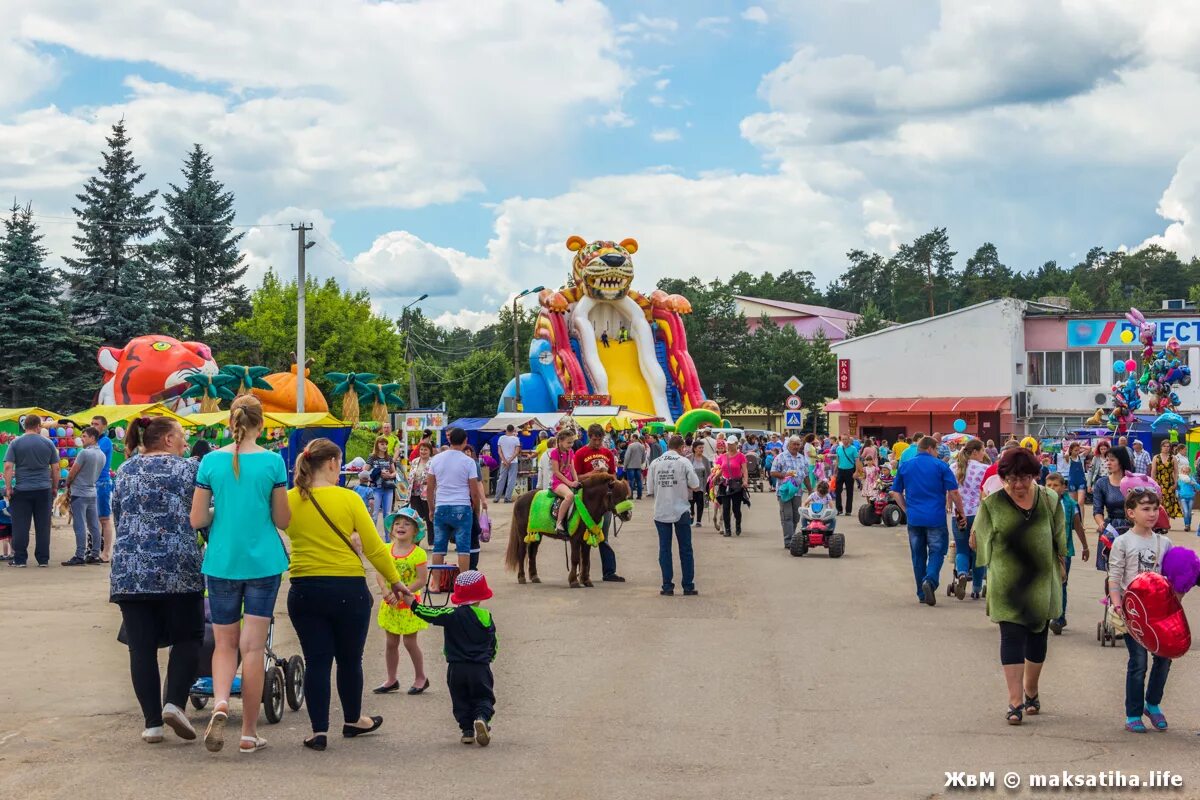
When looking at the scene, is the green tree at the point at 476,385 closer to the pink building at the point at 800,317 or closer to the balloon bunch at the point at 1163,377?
the pink building at the point at 800,317

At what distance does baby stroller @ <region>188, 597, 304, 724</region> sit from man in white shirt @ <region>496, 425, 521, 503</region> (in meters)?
24.1

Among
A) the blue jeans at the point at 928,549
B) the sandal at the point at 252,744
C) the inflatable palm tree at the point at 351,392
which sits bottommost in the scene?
the sandal at the point at 252,744

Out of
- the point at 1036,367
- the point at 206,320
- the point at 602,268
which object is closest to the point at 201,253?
the point at 206,320

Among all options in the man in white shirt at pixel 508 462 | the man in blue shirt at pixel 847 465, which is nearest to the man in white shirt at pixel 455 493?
the man in blue shirt at pixel 847 465

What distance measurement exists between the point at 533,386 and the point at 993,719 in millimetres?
41583

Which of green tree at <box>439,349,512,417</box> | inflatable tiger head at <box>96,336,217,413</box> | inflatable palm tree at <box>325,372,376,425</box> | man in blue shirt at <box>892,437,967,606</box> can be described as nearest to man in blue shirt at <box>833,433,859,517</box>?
man in blue shirt at <box>892,437,967,606</box>

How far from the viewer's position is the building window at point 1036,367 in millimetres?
61719

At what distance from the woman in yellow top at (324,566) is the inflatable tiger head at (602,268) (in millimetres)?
43832

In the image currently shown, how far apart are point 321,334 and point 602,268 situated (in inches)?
893

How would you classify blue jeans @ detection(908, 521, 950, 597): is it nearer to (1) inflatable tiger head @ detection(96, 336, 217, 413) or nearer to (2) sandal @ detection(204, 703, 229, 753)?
(2) sandal @ detection(204, 703, 229, 753)

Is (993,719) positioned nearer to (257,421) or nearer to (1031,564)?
(1031,564)

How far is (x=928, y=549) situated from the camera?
14.3 m

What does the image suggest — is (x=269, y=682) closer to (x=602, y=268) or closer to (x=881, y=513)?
(x=881, y=513)

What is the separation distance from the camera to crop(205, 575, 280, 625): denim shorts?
732cm
